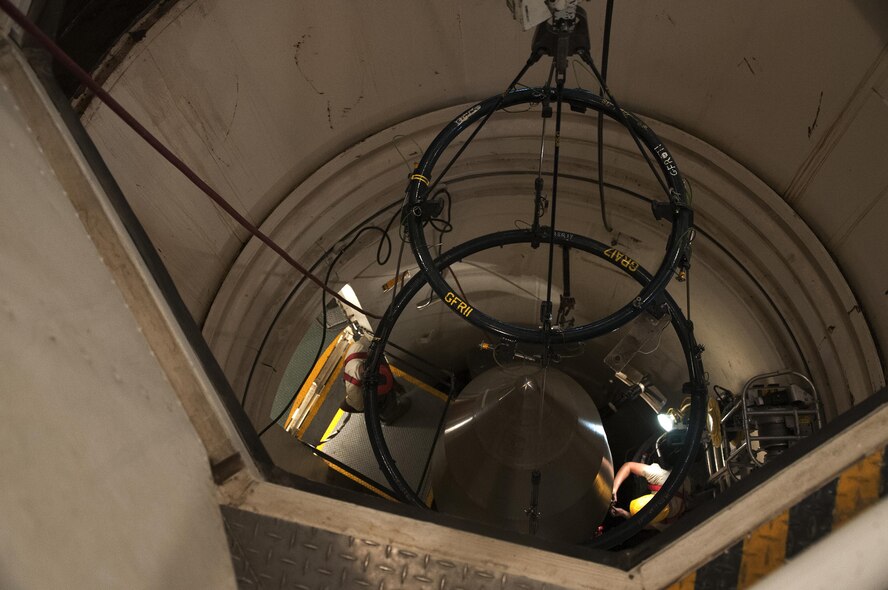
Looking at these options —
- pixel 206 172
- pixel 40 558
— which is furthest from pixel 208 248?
pixel 40 558

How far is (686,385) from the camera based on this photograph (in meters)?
3.45

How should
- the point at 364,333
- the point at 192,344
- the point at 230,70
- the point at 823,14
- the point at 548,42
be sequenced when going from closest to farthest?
the point at 192,344 < the point at 548,42 < the point at 823,14 < the point at 230,70 < the point at 364,333

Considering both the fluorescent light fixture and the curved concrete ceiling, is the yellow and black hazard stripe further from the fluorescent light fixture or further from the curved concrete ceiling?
the fluorescent light fixture

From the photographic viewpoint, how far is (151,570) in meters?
1.30

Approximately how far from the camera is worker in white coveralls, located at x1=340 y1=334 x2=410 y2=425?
4.17 metres

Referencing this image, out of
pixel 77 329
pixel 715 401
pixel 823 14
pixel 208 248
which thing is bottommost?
pixel 77 329

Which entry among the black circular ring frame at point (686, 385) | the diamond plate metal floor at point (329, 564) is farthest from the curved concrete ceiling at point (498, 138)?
the diamond plate metal floor at point (329, 564)

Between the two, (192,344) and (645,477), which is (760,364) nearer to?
(645,477)

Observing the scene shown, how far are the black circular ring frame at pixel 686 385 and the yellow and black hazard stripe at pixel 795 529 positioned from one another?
6.75ft

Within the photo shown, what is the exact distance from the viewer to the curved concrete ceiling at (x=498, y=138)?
8.71 ft

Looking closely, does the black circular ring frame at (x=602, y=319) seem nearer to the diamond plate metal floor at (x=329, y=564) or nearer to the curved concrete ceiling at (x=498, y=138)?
the curved concrete ceiling at (x=498, y=138)

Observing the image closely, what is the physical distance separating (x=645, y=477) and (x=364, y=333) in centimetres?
206

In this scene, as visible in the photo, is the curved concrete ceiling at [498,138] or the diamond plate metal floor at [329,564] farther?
the curved concrete ceiling at [498,138]

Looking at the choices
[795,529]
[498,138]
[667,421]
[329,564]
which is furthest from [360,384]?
[795,529]
